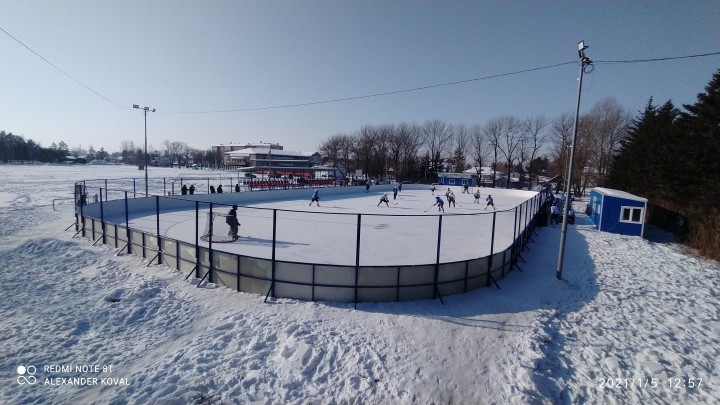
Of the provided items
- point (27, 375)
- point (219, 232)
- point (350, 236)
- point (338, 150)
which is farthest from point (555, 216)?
point (338, 150)

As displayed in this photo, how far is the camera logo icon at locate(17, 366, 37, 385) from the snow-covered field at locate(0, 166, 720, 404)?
0.02m

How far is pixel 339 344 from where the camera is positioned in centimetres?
619

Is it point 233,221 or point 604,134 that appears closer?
point 233,221

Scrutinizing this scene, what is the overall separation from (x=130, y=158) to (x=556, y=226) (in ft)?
587

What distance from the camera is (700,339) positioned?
743 cm

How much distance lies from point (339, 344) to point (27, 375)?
5.05 m

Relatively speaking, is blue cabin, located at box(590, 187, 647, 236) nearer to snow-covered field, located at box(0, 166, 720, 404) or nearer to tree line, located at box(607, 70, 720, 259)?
tree line, located at box(607, 70, 720, 259)

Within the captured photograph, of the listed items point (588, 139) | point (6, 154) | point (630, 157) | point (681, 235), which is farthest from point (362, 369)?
point (6, 154)

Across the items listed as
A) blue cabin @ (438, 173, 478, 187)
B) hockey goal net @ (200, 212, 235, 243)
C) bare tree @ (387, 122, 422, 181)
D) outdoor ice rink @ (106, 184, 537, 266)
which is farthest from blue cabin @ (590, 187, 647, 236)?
bare tree @ (387, 122, 422, 181)

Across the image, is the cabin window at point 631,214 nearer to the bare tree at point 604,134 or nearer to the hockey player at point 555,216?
the hockey player at point 555,216

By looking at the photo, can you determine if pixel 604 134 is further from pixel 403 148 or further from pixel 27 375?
pixel 27 375

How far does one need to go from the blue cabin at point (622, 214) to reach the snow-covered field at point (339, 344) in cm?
1136

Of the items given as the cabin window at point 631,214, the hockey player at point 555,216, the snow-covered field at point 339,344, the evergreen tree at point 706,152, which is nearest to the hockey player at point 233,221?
the snow-covered field at point 339,344

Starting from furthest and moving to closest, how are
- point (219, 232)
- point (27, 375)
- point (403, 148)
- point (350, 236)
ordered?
point (403, 148)
point (350, 236)
point (219, 232)
point (27, 375)
